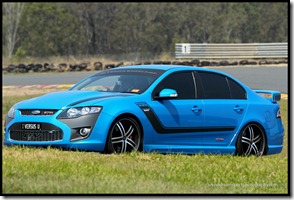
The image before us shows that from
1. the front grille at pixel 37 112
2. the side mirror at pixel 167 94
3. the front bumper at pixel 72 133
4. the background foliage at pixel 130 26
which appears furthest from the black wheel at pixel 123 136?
the background foliage at pixel 130 26

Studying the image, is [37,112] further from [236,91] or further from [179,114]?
[236,91]

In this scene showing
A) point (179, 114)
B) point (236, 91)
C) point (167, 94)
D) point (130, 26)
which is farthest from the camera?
point (130, 26)

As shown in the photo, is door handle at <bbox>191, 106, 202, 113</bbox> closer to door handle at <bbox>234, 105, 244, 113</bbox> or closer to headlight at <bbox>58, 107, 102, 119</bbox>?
door handle at <bbox>234, 105, 244, 113</bbox>

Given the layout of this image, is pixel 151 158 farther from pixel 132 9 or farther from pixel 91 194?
pixel 132 9

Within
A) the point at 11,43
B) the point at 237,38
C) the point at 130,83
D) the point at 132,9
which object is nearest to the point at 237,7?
the point at 237,38

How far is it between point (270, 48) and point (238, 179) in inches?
1729

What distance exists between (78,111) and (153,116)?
1.05m

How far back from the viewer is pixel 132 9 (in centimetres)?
7025

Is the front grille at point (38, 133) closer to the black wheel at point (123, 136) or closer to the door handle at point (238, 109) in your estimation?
the black wheel at point (123, 136)

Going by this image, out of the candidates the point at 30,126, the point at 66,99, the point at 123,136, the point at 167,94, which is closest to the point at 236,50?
the point at 167,94

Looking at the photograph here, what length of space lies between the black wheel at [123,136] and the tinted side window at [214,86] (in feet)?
4.98

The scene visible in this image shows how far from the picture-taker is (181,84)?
11422mm

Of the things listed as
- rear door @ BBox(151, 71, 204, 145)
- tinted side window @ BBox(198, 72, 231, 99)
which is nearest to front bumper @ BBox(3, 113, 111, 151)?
rear door @ BBox(151, 71, 204, 145)

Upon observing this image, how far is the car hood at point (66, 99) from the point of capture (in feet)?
33.9
